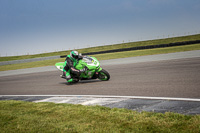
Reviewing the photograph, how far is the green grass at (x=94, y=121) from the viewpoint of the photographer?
12.3 ft

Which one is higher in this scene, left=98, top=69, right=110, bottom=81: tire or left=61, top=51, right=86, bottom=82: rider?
left=61, top=51, right=86, bottom=82: rider

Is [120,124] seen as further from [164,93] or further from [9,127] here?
[164,93]

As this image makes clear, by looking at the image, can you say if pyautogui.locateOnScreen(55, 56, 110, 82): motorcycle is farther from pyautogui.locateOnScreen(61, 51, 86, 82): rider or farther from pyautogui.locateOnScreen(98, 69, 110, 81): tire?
pyautogui.locateOnScreen(61, 51, 86, 82): rider

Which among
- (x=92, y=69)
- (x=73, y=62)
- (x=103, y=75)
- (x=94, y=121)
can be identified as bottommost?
(x=94, y=121)

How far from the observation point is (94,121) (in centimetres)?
440

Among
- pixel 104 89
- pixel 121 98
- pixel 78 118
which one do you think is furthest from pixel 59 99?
pixel 78 118

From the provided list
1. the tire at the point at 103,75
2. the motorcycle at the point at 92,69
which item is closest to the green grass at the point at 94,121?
the motorcycle at the point at 92,69

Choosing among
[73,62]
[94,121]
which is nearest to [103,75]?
[73,62]

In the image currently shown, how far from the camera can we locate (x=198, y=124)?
3602 mm

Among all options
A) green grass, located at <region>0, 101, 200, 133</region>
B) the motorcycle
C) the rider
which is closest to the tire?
Result: the motorcycle

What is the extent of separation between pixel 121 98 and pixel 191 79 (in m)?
3.15

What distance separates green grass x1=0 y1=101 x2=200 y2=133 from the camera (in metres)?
3.75

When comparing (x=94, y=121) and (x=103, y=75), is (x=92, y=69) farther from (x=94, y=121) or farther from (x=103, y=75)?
(x=94, y=121)

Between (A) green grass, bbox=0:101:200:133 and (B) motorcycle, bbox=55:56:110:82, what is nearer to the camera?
(A) green grass, bbox=0:101:200:133
